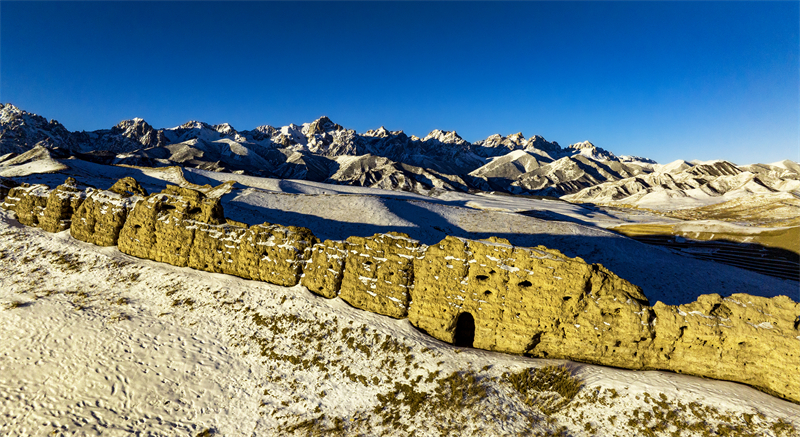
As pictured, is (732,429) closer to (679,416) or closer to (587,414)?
(679,416)

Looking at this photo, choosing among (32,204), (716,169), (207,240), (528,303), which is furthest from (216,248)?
(716,169)

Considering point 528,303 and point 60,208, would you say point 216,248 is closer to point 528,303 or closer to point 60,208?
point 60,208

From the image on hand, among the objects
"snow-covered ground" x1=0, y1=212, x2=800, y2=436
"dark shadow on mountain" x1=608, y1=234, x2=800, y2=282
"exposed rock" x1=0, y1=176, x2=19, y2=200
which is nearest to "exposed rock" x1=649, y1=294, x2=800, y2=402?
"snow-covered ground" x1=0, y1=212, x2=800, y2=436

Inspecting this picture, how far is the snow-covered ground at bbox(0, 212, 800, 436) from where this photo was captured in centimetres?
1062

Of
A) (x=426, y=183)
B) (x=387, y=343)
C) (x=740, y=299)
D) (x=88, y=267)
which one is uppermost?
(x=426, y=183)

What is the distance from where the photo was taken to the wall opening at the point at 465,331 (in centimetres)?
1508

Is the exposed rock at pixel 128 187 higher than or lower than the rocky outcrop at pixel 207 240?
higher

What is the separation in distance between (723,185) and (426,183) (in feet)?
404

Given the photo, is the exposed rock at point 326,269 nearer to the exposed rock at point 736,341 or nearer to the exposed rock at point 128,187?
the exposed rock at point 736,341

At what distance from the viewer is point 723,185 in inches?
4806

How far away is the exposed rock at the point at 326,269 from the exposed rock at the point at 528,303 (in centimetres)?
445

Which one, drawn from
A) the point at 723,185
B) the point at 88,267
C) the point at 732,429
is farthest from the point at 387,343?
the point at 723,185

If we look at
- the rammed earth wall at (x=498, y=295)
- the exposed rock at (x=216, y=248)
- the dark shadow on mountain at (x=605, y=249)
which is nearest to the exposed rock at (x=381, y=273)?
the rammed earth wall at (x=498, y=295)

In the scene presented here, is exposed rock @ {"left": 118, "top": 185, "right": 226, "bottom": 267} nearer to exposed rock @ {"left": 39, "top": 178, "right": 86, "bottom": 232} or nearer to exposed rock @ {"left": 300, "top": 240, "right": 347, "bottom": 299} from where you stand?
exposed rock @ {"left": 39, "top": 178, "right": 86, "bottom": 232}
